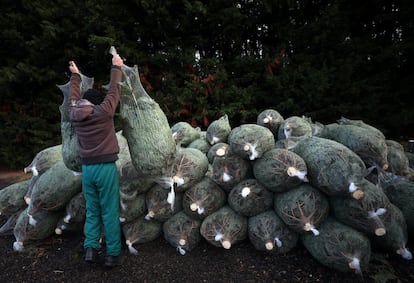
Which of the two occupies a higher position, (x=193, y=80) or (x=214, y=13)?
(x=214, y=13)

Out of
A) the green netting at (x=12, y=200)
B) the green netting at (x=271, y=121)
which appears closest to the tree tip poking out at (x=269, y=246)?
the green netting at (x=271, y=121)

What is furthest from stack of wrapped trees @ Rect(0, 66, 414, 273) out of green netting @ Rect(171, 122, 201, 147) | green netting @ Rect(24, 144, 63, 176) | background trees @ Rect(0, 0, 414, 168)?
background trees @ Rect(0, 0, 414, 168)

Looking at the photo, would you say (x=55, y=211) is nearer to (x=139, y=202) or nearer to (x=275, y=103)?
(x=139, y=202)

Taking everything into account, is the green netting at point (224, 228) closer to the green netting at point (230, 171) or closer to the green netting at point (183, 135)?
the green netting at point (230, 171)

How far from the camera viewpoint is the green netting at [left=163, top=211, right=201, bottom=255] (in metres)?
2.56

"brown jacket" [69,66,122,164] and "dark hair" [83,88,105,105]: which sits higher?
"dark hair" [83,88,105,105]

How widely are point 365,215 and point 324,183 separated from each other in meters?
0.37

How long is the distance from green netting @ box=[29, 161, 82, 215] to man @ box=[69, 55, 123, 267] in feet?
1.55

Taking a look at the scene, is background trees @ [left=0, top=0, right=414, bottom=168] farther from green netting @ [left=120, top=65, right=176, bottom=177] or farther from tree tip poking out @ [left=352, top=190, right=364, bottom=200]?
tree tip poking out @ [left=352, top=190, right=364, bottom=200]

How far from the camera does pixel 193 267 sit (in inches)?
94.5

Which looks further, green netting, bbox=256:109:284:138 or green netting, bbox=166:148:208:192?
green netting, bbox=256:109:284:138

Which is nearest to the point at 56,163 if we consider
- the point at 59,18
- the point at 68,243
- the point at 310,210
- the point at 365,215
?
the point at 68,243

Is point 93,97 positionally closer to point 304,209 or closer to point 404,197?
point 304,209

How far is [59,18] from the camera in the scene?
22.3ft
